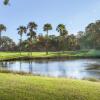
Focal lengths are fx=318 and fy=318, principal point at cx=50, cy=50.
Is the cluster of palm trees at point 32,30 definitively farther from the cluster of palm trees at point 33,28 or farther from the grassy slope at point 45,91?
the grassy slope at point 45,91

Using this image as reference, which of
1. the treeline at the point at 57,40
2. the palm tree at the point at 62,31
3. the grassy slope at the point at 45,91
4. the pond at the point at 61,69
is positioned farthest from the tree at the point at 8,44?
the grassy slope at the point at 45,91

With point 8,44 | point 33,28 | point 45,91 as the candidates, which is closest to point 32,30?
point 33,28

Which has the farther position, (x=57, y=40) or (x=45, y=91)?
(x=57, y=40)

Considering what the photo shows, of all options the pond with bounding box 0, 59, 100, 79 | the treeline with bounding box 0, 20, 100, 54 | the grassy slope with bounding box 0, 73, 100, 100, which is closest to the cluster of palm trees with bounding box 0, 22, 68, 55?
the treeline with bounding box 0, 20, 100, 54

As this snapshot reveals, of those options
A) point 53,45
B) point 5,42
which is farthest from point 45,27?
point 5,42

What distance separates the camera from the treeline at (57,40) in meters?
138

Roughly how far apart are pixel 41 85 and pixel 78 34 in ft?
580

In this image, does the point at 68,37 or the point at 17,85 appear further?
the point at 68,37

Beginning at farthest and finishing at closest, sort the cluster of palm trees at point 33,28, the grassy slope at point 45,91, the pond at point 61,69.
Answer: the cluster of palm trees at point 33,28, the pond at point 61,69, the grassy slope at point 45,91

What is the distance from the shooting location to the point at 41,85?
14305mm

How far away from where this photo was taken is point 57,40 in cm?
15250

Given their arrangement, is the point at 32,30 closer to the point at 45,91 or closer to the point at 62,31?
the point at 62,31

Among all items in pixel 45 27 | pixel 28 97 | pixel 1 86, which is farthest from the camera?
pixel 45 27

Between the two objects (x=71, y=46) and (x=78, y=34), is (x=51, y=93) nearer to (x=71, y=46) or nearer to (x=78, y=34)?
(x=71, y=46)
